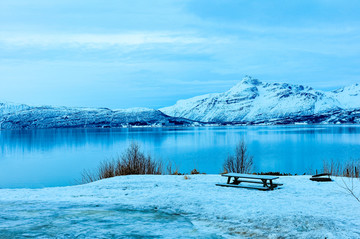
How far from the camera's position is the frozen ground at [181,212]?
628 cm

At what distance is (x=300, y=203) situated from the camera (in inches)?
316

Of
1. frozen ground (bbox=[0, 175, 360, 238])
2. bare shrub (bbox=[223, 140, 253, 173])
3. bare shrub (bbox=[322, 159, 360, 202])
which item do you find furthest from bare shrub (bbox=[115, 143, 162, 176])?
bare shrub (bbox=[322, 159, 360, 202])

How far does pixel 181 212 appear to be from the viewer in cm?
777

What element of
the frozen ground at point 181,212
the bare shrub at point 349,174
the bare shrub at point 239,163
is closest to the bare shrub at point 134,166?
the bare shrub at point 239,163

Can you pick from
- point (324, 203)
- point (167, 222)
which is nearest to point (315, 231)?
point (324, 203)

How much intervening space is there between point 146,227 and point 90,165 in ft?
105

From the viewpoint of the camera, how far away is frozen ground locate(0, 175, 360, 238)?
6.28 metres

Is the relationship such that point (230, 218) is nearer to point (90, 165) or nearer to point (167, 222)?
point (167, 222)

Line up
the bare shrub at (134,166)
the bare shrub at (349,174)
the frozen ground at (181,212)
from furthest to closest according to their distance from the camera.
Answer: the bare shrub at (134,166), the bare shrub at (349,174), the frozen ground at (181,212)

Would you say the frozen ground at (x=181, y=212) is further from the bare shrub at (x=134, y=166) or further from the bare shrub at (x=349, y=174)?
the bare shrub at (x=134, y=166)

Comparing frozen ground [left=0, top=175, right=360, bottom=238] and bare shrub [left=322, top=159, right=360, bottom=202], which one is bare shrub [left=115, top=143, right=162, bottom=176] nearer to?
frozen ground [left=0, top=175, right=360, bottom=238]

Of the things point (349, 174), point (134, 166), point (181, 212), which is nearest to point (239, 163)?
point (349, 174)

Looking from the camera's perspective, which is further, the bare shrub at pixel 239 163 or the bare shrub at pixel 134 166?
the bare shrub at pixel 239 163

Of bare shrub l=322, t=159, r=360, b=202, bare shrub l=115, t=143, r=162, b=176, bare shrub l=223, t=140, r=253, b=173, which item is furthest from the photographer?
bare shrub l=223, t=140, r=253, b=173
